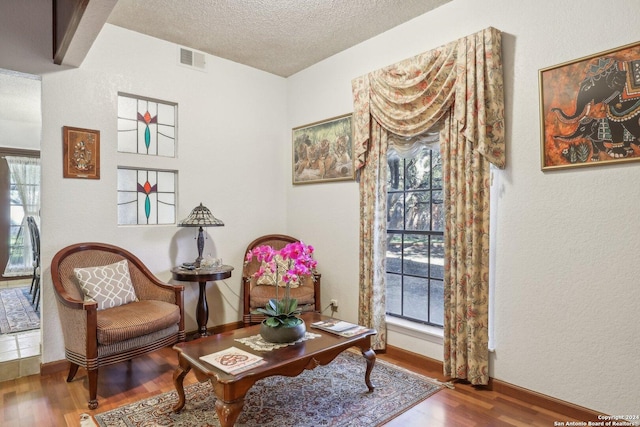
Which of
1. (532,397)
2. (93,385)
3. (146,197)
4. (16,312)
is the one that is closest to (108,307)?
(93,385)

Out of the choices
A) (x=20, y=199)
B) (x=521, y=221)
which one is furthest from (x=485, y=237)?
(x=20, y=199)

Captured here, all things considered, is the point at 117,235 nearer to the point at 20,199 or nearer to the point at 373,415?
the point at 373,415

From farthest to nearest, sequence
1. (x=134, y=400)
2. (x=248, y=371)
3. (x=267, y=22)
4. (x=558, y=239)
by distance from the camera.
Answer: (x=267, y=22) → (x=134, y=400) → (x=558, y=239) → (x=248, y=371)

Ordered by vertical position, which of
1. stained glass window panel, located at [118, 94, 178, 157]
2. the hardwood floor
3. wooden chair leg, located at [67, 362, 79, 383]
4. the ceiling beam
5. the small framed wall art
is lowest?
the hardwood floor

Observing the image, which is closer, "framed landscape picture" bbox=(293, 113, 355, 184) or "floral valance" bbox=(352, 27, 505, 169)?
"floral valance" bbox=(352, 27, 505, 169)

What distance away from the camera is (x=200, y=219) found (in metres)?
3.54

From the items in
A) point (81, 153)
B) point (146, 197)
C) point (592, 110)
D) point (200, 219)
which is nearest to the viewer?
point (592, 110)

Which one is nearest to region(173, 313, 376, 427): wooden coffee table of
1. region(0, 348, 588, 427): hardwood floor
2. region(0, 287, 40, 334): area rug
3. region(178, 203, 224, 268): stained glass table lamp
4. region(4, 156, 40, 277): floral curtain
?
region(0, 348, 588, 427): hardwood floor

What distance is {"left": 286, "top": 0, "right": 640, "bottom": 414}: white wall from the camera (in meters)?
2.13

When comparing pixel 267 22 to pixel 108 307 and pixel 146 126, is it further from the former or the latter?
pixel 108 307

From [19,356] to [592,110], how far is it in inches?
181

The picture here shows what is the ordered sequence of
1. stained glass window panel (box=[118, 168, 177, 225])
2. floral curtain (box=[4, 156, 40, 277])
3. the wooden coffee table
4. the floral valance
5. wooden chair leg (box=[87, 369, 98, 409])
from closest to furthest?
the wooden coffee table, wooden chair leg (box=[87, 369, 98, 409]), the floral valance, stained glass window panel (box=[118, 168, 177, 225]), floral curtain (box=[4, 156, 40, 277])

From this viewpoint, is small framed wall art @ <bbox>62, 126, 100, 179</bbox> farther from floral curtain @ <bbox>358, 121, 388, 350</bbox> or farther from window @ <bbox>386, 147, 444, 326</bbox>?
window @ <bbox>386, 147, 444, 326</bbox>

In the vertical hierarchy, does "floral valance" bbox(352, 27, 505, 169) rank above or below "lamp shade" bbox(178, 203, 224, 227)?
above
